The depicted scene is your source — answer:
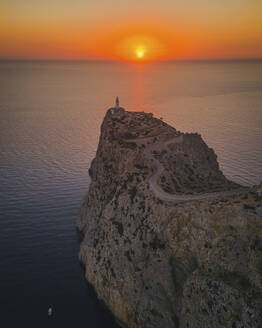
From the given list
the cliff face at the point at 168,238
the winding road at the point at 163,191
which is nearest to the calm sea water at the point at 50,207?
the cliff face at the point at 168,238

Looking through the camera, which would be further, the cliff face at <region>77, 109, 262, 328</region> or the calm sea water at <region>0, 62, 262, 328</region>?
the calm sea water at <region>0, 62, 262, 328</region>

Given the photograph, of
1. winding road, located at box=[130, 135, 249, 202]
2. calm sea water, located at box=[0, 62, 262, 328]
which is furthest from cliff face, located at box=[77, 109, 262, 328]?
calm sea water, located at box=[0, 62, 262, 328]

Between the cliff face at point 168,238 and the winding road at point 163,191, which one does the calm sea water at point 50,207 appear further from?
the winding road at point 163,191

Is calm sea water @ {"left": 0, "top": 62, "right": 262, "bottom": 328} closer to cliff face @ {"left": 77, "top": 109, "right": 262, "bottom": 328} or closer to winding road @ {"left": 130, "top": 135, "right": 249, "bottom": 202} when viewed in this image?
cliff face @ {"left": 77, "top": 109, "right": 262, "bottom": 328}

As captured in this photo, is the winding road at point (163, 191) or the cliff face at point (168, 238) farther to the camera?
the winding road at point (163, 191)

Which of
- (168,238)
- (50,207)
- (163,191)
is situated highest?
(163,191)

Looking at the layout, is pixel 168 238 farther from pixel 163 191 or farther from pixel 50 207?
pixel 50 207

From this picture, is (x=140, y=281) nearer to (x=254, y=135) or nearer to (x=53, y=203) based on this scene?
(x=53, y=203)

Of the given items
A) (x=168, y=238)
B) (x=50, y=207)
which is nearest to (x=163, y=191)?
(x=168, y=238)
